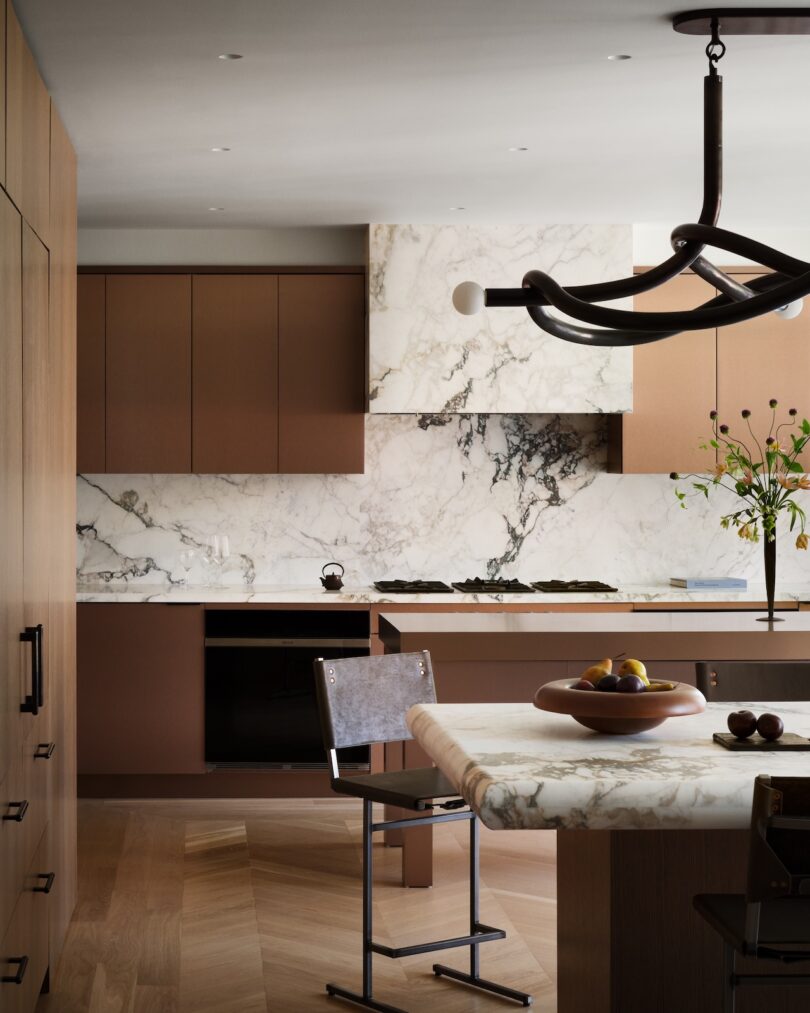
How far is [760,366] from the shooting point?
587cm

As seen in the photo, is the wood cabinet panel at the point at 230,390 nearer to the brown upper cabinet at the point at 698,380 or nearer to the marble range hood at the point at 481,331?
the marble range hood at the point at 481,331

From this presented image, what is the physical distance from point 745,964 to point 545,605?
309cm

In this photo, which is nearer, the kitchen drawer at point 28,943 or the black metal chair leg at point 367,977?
the kitchen drawer at point 28,943

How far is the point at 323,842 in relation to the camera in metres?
4.82

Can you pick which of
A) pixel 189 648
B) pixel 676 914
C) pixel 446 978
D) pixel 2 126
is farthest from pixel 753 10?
pixel 189 648

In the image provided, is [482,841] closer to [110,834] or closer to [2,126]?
[110,834]

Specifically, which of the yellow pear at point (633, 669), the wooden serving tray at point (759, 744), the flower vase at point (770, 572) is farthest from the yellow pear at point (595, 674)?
the flower vase at point (770, 572)

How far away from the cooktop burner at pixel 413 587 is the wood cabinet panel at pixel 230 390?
746mm

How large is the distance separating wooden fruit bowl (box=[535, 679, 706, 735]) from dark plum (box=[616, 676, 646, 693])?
0.02m

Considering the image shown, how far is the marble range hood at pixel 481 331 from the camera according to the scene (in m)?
5.65

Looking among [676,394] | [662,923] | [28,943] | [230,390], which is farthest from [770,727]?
[230,390]

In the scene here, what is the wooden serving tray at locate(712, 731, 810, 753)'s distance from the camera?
8.14 feet

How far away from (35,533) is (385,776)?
117 centimetres

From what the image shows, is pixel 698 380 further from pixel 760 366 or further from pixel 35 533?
pixel 35 533
